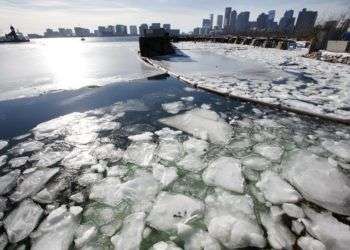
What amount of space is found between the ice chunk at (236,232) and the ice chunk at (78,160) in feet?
4.98

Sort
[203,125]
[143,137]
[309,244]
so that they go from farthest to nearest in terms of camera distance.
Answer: [203,125]
[143,137]
[309,244]

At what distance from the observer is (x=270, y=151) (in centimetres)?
262

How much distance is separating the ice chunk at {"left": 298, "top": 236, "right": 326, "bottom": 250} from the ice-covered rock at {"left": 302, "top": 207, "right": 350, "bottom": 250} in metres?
0.04

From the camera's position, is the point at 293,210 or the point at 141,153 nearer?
the point at 293,210

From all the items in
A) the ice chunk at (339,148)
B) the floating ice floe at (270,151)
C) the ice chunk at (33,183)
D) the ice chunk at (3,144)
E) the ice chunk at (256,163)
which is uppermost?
the ice chunk at (339,148)

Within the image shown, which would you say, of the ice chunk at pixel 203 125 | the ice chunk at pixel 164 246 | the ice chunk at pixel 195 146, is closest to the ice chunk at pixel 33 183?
the ice chunk at pixel 164 246

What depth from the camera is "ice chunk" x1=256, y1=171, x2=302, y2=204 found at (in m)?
1.94

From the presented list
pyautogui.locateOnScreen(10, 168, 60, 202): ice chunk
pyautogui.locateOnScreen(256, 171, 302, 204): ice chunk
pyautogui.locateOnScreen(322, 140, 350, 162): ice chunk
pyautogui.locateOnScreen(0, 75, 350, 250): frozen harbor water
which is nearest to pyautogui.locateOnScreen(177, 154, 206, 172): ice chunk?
pyautogui.locateOnScreen(0, 75, 350, 250): frozen harbor water

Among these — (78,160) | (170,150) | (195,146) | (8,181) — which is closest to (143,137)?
(170,150)

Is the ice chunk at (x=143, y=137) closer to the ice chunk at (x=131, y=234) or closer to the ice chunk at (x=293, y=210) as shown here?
the ice chunk at (x=131, y=234)

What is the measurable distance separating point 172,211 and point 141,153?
1.00 meters

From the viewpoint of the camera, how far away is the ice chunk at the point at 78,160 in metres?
2.50

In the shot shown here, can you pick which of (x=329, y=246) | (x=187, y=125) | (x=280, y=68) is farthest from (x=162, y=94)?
(x=280, y=68)

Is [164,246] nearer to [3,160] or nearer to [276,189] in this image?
[276,189]
